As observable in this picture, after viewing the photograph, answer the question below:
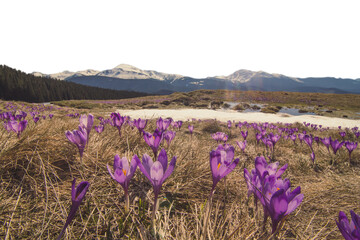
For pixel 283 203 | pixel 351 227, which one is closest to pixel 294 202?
pixel 283 203

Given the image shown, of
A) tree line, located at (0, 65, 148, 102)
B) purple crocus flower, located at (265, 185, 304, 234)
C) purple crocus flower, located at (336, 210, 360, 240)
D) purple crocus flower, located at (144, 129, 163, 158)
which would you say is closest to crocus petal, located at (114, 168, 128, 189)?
purple crocus flower, located at (144, 129, 163, 158)

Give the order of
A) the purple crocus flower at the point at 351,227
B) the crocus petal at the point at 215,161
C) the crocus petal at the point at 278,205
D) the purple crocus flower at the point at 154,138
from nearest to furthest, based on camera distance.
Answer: the purple crocus flower at the point at 351,227, the crocus petal at the point at 278,205, the crocus petal at the point at 215,161, the purple crocus flower at the point at 154,138

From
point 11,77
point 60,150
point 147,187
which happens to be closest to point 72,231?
point 147,187

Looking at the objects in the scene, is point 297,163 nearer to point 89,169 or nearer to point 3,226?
point 89,169

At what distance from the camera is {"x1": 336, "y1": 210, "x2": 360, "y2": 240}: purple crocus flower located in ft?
2.20

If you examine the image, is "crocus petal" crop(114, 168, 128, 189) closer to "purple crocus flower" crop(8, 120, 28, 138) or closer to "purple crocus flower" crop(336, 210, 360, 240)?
"purple crocus flower" crop(336, 210, 360, 240)

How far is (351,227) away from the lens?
73 cm

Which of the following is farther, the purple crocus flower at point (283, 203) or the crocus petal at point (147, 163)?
the crocus petal at point (147, 163)

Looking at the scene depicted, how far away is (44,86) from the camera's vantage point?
62344 mm

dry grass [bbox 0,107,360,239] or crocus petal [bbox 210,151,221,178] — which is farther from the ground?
crocus petal [bbox 210,151,221,178]

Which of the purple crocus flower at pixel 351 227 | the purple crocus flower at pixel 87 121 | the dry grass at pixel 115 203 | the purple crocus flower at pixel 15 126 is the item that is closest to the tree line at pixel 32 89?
the purple crocus flower at pixel 15 126

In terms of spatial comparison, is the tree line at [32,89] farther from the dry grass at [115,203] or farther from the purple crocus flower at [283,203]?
the purple crocus flower at [283,203]

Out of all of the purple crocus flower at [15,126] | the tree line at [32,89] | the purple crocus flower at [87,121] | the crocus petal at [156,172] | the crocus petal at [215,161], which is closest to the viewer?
the crocus petal at [156,172]

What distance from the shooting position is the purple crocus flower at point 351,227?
2.20 feet
